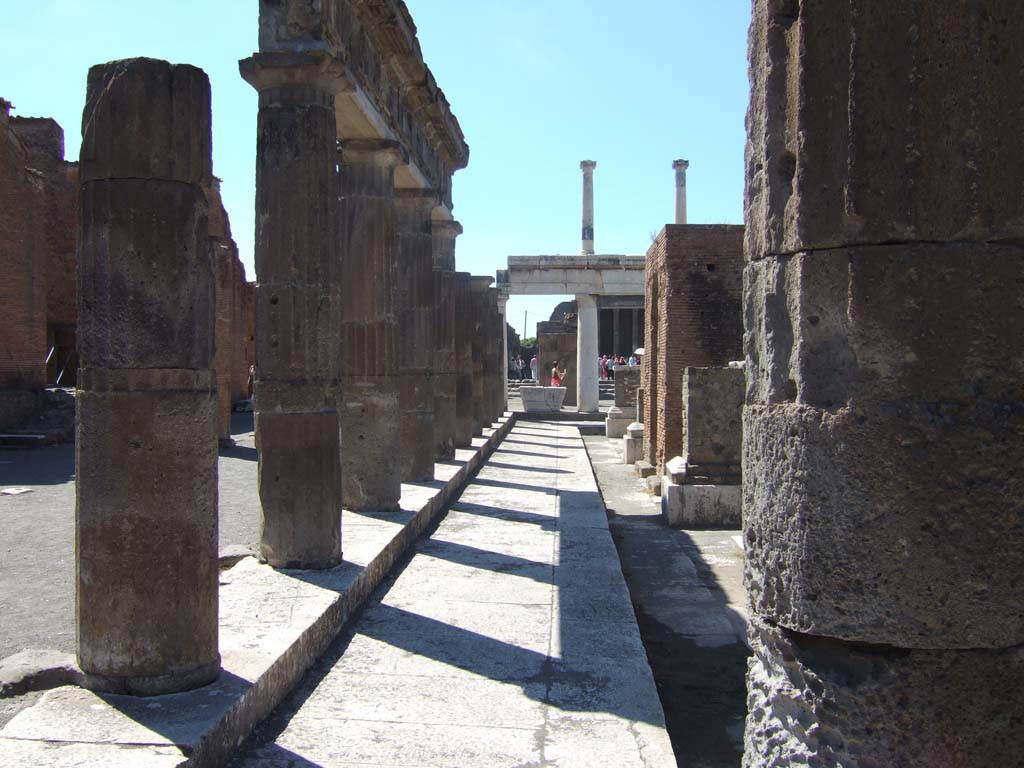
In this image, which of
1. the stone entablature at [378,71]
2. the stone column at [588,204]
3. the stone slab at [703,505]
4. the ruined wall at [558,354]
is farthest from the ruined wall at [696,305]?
the stone column at [588,204]

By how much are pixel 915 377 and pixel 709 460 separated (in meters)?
8.51

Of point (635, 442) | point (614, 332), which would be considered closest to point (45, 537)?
point (635, 442)

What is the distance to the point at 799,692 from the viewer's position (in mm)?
2396

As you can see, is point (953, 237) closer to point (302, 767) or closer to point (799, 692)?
point (799, 692)

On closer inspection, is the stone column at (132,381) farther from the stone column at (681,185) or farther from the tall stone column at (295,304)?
the stone column at (681,185)

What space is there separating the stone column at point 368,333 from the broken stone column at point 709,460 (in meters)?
3.69

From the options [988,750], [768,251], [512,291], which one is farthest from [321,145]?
[512,291]

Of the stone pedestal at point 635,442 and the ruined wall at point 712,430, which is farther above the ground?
the ruined wall at point 712,430

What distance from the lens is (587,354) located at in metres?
27.3

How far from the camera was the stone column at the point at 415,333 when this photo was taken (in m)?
10.1

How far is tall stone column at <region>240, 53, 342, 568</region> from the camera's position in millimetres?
5965

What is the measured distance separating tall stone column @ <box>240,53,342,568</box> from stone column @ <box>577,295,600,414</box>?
21225 millimetres

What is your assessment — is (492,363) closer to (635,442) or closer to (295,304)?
(635,442)

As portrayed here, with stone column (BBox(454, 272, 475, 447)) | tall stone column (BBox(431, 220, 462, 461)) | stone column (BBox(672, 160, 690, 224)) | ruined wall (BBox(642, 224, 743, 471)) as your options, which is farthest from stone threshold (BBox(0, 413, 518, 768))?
stone column (BBox(672, 160, 690, 224))
